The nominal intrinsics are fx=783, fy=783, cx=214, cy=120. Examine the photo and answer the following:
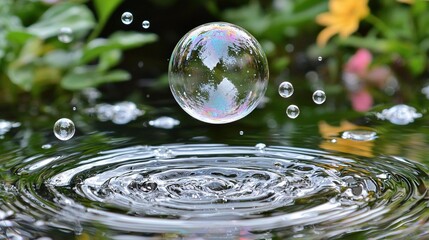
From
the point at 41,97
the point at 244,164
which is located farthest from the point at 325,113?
the point at 41,97

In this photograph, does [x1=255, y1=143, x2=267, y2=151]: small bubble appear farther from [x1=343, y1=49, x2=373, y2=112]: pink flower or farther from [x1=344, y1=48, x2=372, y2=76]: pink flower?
[x1=344, y1=48, x2=372, y2=76]: pink flower

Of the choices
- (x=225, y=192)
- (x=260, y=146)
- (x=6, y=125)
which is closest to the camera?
(x=225, y=192)

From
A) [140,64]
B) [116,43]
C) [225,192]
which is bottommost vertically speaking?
[225,192]

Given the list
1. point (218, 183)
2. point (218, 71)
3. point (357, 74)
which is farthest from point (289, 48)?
point (218, 183)

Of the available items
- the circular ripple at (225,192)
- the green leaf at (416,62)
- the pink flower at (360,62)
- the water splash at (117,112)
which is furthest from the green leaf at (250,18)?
the circular ripple at (225,192)

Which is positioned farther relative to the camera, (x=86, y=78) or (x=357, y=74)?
(x=357, y=74)

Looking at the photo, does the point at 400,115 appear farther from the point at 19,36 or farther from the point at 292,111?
the point at 19,36

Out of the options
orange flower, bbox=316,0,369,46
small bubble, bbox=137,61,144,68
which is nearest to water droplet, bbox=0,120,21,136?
orange flower, bbox=316,0,369,46

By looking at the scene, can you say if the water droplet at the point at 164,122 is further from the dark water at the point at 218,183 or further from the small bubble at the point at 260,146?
the small bubble at the point at 260,146
